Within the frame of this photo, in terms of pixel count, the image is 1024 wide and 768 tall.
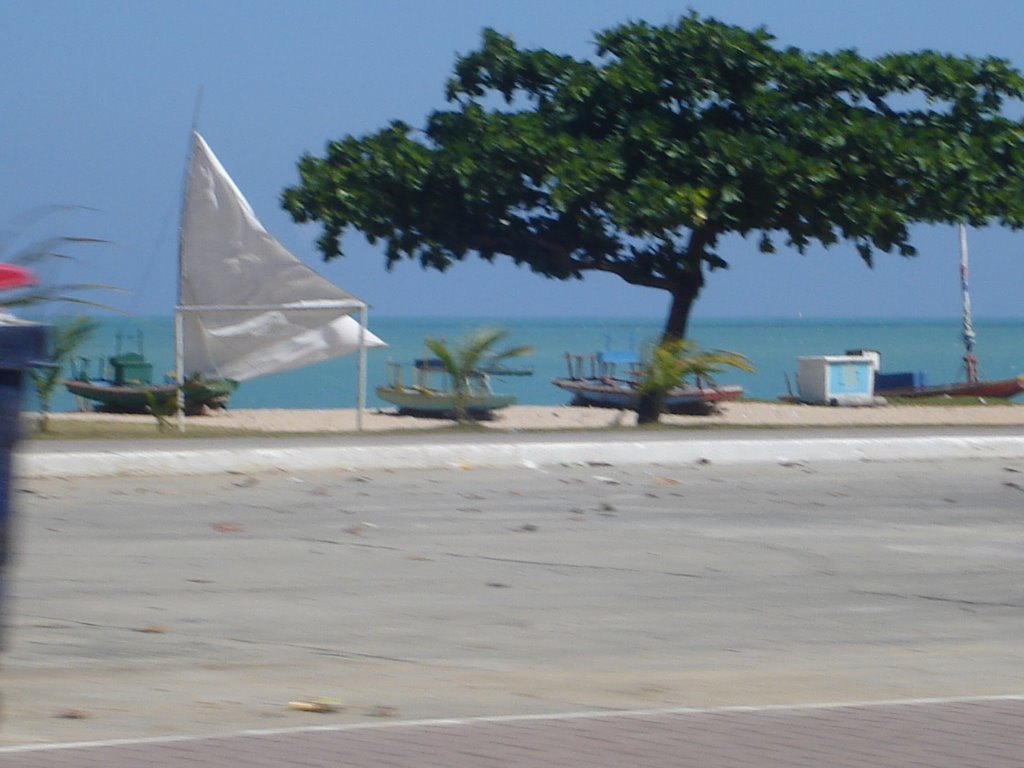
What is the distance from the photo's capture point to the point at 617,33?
2358 cm

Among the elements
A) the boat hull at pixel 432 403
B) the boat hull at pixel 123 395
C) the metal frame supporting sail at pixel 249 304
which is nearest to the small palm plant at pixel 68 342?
the metal frame supporting sail at pixel 249 304

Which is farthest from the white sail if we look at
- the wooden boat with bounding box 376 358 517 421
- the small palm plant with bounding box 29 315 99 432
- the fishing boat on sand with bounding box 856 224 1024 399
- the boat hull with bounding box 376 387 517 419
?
the fishing boat on sand with bounding box 856 224 1024 399

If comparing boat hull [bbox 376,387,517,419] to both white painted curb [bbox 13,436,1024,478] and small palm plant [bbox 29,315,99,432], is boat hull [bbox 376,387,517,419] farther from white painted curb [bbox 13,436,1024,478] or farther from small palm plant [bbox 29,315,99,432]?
white painted curb [bbox 13,436,1024,478]

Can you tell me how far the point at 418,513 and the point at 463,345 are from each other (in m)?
9.26

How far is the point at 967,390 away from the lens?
4716 cm

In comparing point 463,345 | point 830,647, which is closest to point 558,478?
point 463,345

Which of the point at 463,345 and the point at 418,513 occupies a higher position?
the point at 463,345

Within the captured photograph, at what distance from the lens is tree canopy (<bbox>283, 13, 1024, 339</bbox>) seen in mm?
21875

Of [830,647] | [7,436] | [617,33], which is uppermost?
[617,33]

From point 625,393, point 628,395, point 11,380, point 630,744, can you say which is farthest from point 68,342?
point 625,393

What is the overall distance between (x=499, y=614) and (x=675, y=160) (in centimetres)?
1442

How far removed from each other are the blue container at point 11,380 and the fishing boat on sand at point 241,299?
17.4 metres

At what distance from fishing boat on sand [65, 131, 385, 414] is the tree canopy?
99cm

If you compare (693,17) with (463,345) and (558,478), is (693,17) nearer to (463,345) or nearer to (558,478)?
(463,345)
